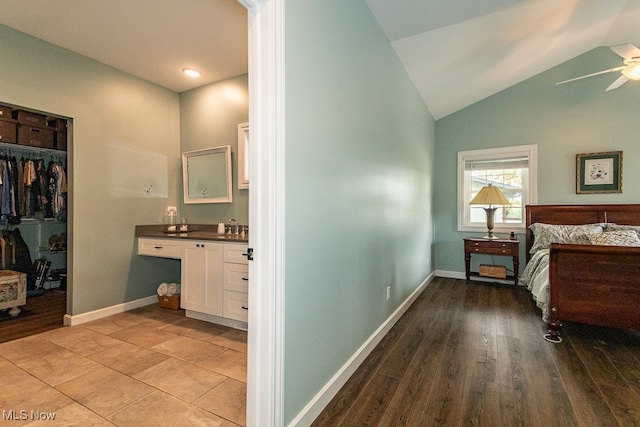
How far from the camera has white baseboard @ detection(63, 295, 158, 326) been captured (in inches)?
110

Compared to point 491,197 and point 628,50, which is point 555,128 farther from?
point 628,50

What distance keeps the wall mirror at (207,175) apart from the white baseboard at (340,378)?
2198mm

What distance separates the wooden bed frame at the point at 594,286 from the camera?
7.59 ft

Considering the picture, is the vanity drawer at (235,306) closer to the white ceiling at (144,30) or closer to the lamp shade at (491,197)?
the white ceiling at (144,30)

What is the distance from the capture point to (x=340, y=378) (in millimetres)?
1827

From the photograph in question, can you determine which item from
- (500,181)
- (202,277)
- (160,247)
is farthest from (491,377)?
(500,181)

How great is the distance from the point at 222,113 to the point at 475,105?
3918mm

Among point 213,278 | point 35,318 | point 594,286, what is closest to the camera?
point 594,286

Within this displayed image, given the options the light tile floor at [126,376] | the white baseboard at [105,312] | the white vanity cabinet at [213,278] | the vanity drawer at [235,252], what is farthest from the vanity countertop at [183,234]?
the light tile floor at [126,376]

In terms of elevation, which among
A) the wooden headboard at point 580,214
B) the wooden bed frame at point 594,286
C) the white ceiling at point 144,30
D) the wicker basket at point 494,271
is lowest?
the wicker basket at point 494,271

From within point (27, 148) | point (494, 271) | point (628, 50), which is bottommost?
point (494, 271)

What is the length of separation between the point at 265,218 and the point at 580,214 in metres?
4.61

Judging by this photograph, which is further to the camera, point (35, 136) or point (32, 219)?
point (32, 219)

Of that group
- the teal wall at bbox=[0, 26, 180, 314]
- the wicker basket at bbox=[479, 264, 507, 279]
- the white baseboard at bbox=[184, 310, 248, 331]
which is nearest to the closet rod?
the teal wall at bbox=[0, 26, 180, 314]
